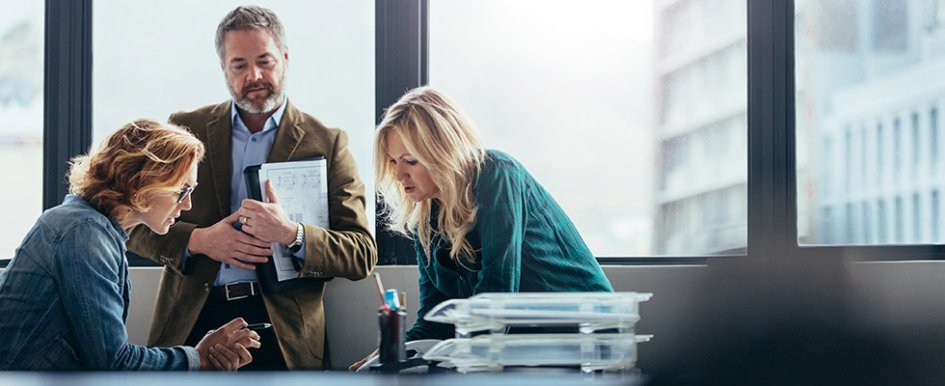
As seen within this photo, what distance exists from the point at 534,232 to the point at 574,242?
127 mm

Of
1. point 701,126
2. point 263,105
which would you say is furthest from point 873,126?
point 263,105

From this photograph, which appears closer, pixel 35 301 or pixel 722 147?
pixel 35 301

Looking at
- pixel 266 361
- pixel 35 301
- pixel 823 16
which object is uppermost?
pixel 823 16

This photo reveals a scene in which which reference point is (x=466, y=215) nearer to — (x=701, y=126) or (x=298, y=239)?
(x=298, y=239)

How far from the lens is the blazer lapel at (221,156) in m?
3.61

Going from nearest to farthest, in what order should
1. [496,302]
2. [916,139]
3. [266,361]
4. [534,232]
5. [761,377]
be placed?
1. [761,377]
2. [496,302]
3. [534,232]
4. [266,361]
5. [916,139]

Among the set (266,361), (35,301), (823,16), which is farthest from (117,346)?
(823,16)

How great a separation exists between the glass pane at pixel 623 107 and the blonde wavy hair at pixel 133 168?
137 centimetres

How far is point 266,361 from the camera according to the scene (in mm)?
3520

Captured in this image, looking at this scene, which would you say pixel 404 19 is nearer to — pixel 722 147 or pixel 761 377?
pixel 722 147

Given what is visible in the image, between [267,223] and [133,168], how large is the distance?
70 cm

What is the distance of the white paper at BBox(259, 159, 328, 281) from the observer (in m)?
3.57

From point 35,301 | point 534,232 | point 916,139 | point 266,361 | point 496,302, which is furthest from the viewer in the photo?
point 916,139

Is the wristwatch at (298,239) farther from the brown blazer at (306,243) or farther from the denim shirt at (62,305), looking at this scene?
the denim shirt at (62,305)
